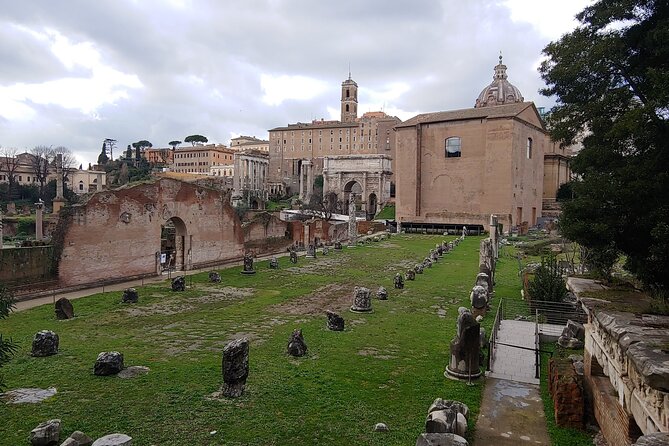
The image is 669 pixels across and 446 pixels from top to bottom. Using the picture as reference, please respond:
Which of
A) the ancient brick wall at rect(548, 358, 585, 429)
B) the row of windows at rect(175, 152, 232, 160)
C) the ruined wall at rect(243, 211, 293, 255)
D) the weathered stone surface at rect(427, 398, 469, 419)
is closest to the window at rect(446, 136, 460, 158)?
the ruined wall at rect(243, 211, 293, 255)

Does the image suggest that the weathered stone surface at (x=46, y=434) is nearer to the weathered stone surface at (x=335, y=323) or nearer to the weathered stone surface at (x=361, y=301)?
the weathered stone surface at (x=335, y=323)

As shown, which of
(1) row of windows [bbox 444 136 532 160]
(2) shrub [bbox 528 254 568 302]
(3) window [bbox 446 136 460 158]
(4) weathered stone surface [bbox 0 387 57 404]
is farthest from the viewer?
(3) window [bbox 446 136 460 158]

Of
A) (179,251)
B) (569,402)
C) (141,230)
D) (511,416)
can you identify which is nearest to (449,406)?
(511,416)

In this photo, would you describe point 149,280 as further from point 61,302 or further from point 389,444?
point 389,444

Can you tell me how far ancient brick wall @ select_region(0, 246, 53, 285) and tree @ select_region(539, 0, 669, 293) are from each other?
48.7 feet

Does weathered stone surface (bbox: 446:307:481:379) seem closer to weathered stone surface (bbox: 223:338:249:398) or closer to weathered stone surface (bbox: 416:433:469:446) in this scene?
weathered stone surface (bbox: 416:433:469:446)

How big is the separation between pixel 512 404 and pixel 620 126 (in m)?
4.08

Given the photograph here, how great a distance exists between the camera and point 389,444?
5.42 m

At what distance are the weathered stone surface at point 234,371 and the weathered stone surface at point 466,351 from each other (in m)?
3.37

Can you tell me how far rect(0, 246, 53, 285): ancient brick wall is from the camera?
13812 millimetres

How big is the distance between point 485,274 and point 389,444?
10.2m

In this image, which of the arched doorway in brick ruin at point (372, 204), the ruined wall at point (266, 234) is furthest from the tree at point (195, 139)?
the ruined wall at point (266, 234)

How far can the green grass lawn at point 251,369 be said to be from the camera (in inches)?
228

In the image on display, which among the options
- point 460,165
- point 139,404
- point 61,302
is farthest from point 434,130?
point 139,404
